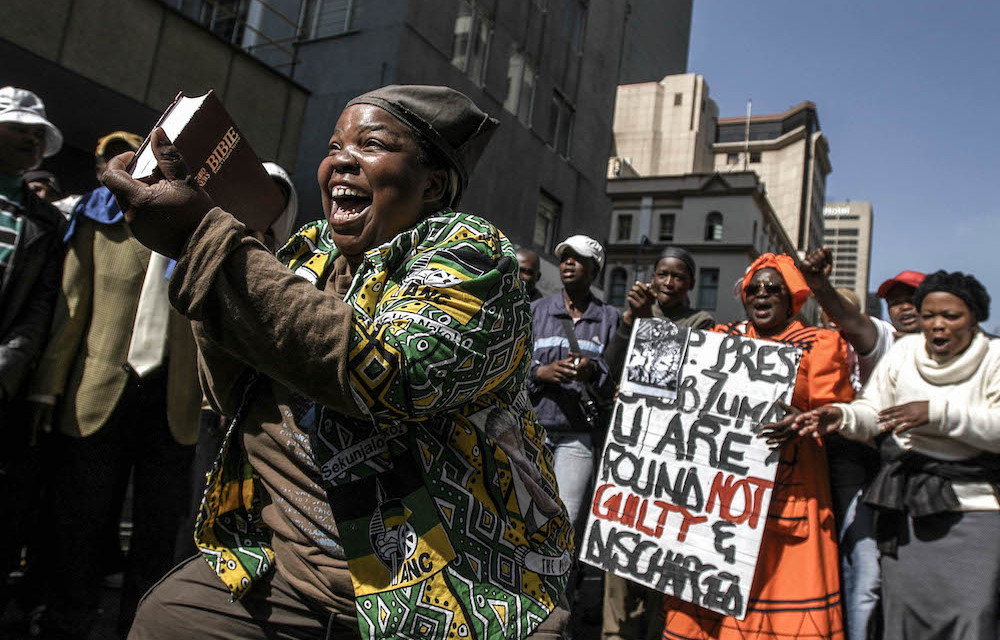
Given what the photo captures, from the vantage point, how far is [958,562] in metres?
3.33

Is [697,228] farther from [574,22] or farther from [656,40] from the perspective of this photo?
[574,22]

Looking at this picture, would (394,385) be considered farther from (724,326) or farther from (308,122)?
(308,122)

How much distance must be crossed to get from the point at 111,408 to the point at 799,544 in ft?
10.7

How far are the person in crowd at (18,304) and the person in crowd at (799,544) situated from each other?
121 inches

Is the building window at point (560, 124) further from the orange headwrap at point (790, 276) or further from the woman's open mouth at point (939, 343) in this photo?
the woman's open mouth at point (939, 343)

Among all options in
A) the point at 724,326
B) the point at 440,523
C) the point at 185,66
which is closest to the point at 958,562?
the point at 724,326

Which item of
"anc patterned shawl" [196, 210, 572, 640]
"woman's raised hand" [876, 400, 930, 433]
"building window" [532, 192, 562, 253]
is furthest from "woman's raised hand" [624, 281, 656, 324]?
"building window" [532, 192, 562, 253]

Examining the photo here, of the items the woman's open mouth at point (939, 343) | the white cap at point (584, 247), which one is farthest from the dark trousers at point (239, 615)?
the white cap at point (584, 247)


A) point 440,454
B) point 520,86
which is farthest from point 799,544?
point 520,86

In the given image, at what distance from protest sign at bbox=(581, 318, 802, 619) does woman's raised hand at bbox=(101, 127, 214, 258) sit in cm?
296

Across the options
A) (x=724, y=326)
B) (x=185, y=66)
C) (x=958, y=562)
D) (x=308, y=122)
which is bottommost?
(x=958, y=562)

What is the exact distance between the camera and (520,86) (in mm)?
17297

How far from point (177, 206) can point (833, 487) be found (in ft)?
11.9

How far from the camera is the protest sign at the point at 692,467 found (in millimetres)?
3432
